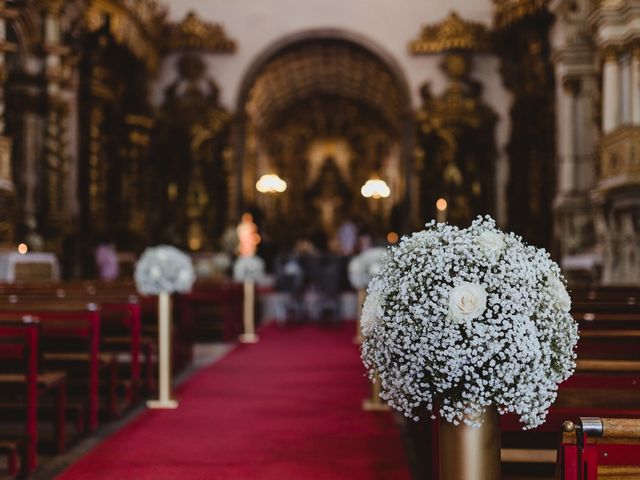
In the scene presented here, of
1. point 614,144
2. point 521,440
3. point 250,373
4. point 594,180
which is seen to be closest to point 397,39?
point 594,180

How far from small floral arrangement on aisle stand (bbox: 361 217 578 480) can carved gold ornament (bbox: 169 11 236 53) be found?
A: 62.9 ft

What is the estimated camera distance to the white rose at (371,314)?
2.85 meters

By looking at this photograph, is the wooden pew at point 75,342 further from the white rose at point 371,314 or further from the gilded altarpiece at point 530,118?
the gilded altarpiece at point 530,118

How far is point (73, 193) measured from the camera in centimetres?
1603

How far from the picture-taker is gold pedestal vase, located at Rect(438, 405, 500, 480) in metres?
2.68

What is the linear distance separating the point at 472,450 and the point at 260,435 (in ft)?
10.5

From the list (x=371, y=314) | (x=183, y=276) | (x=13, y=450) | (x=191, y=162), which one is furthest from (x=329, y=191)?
(x=371, y=314)

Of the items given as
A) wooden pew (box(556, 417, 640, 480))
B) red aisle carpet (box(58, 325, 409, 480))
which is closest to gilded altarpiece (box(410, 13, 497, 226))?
red aisle carpet (box(58, 325, 409, 480))

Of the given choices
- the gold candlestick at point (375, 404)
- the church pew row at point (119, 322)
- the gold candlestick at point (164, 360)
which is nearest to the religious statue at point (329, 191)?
the church pew row at point (119, 322)

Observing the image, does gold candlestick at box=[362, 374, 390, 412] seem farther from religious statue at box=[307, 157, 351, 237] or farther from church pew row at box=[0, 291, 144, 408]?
religious statue at box=[307, 157, 351, 237]

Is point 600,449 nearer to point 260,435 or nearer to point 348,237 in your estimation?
point 260,435

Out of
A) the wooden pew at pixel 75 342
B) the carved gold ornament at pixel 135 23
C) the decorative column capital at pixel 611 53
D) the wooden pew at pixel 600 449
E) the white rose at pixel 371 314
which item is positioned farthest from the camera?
the carved gold ornament at pixel 135 23

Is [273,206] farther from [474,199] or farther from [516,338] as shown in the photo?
[516,338]

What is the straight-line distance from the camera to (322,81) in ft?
89.4
